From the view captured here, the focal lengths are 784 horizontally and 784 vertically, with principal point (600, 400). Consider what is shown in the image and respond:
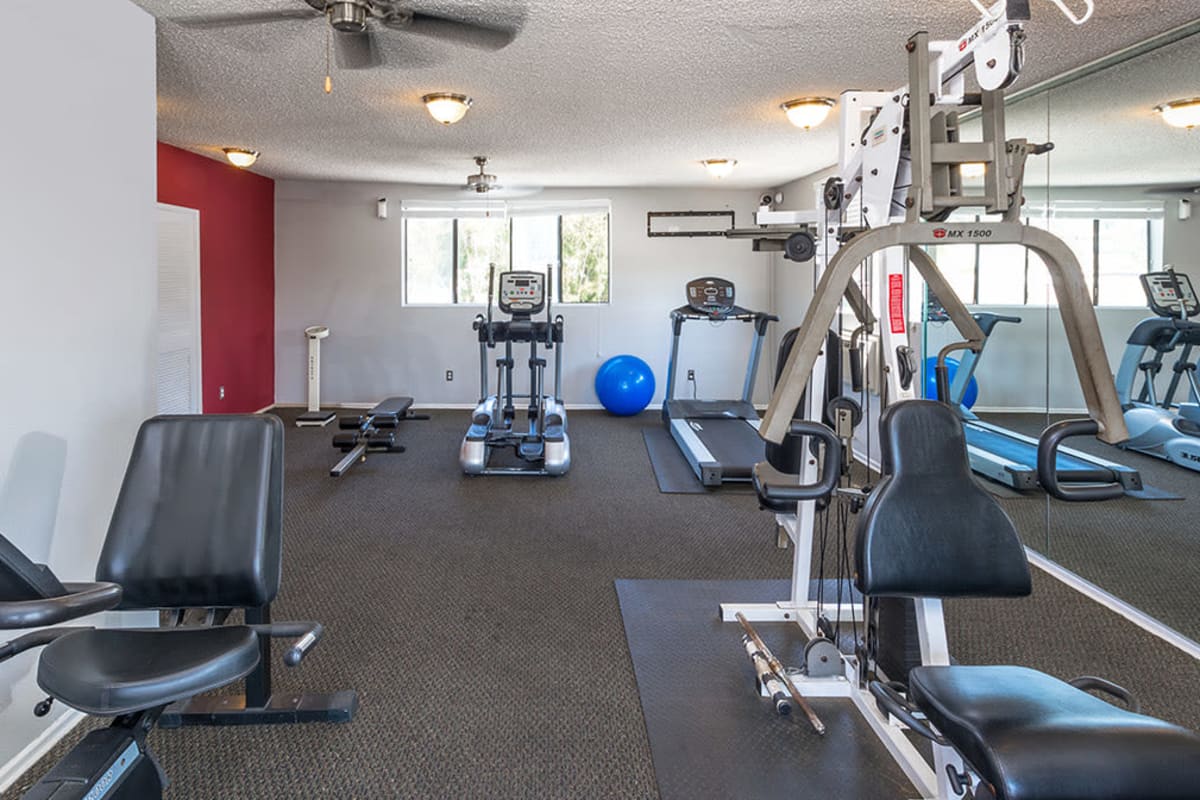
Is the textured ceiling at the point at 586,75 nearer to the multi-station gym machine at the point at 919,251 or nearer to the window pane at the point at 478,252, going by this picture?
the multi-station gym machine at the point at 919,251

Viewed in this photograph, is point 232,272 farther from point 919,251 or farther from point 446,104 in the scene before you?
point 919,251

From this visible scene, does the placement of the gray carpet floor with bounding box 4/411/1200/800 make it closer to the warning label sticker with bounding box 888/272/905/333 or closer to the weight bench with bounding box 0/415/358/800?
the weight bench with bounding box 0/415/358/800

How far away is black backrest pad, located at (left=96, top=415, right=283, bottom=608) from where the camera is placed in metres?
1.93

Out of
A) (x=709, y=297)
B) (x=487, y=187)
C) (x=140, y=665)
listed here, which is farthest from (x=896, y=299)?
(x=487, y=187)

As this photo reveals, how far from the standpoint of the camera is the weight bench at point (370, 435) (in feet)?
18.7

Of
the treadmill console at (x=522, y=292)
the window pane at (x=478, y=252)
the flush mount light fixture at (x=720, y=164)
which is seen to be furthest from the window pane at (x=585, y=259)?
the flush mount light fixture at (x=720, y=164)

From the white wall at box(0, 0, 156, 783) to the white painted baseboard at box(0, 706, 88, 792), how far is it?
0.02m

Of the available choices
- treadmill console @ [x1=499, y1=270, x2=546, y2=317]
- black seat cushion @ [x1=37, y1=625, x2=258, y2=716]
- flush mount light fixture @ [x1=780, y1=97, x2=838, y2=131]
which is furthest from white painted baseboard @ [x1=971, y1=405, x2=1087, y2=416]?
black seat cushion @ [x1=37, y1=625, x2=258, y2=716]

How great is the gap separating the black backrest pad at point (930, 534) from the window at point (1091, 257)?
1.44m

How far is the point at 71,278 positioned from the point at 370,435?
4.12 meters

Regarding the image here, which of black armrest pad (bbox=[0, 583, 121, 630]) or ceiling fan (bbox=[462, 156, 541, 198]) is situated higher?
ceiling fan (bbox=[462, 156, 541, 198])

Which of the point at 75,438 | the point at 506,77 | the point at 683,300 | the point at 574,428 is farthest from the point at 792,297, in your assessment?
the point at 75,438

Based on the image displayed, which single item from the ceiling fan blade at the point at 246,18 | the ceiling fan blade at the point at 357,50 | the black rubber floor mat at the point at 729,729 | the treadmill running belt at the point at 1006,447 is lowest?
the black rubber floor mat at the point at 729,729

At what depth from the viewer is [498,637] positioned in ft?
9.55
